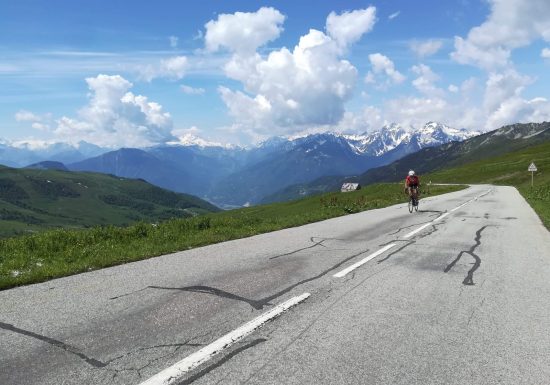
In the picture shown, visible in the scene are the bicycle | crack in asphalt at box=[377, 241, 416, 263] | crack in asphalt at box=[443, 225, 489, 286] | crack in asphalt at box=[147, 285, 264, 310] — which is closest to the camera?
crack in asphalt at box=[147, 285, 264, 310]

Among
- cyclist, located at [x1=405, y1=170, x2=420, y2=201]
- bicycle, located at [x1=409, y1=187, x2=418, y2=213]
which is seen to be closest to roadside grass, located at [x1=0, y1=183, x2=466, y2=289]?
bicycle, located at [x1=409, y1=187, x2=418, y2=213]

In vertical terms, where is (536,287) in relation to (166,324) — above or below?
below

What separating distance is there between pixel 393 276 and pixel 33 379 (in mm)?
6684

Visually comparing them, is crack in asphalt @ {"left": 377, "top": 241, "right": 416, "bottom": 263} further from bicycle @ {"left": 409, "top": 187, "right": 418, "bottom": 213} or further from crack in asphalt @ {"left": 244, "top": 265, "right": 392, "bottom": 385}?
bicycle @ {"left": 409, "top": 187, "right": 418, "bottom": 213}

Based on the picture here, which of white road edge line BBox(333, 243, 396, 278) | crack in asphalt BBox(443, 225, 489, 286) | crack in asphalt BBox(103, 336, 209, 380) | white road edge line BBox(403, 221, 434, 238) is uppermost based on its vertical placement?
crack in asphalt BBox(103, 336, 209, 380)

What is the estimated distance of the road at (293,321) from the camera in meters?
4.59

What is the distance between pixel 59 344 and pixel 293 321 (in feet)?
9.55

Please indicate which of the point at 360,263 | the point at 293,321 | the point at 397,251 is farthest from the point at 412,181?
the point at 293,321

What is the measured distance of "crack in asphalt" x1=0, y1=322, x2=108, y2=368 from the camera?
465 centimetres

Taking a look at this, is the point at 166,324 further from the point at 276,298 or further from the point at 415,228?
the point at 415,228

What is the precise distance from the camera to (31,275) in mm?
8633

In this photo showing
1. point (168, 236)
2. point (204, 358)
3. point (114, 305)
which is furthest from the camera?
point (168, 236)

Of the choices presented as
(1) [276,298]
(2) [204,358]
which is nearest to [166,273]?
(1) [276,298]

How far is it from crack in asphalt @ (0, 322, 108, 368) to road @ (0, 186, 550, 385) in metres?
0.01
